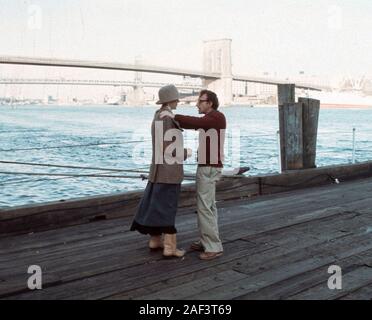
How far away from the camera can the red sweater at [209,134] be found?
149 inches

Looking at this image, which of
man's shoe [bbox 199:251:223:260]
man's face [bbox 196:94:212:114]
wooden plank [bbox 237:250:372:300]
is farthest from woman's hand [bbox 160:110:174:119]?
wooden plank [bbox 237:250:372:300]

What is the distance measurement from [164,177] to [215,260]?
0.81 metres

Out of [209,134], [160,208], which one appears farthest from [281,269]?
[209,134]

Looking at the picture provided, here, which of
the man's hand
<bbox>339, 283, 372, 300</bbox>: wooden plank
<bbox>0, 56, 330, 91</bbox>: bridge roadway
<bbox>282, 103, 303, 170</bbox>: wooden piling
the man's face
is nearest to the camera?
<bbox>339, 283, 372, 300</bbox>: wooden plank

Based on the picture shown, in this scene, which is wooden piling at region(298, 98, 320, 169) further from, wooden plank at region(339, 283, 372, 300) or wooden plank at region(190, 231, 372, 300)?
wooden plank at region(339, 283, 372, 300)

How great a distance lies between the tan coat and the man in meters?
0.06

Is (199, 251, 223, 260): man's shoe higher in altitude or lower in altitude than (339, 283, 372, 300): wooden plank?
higher

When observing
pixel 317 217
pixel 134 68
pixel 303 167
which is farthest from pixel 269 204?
pixel 134 68

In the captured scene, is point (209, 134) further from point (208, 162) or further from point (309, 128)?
point (309, 128)

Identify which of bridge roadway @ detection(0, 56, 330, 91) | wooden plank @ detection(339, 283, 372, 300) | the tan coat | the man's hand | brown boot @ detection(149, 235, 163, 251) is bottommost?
wooden plank @ detection(339, 283, 372, 300)

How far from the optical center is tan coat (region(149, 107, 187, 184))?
12.5ft

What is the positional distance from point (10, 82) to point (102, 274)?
74022mm

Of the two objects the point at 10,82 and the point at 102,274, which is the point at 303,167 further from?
the point at 10,82

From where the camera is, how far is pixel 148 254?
4070mm
